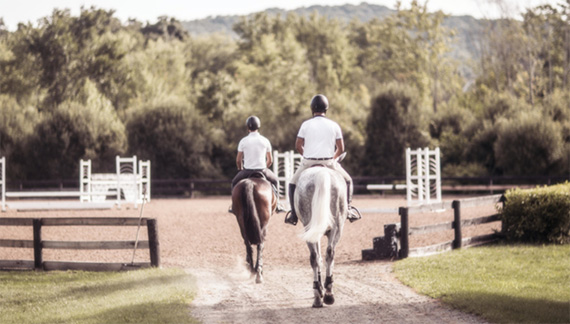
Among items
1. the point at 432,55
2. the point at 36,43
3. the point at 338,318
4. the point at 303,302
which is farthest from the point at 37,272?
the point at 432,55

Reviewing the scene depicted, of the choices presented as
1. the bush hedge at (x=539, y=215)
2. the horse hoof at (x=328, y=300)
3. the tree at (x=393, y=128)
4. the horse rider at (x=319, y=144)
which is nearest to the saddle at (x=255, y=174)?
the horse rider at (x=319, y=144)

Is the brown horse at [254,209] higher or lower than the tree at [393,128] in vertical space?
lower

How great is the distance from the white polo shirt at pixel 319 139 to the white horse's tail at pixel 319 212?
1.93 ft

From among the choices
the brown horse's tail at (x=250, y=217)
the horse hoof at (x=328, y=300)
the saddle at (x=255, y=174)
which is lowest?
the horse hoof at (x=328, y=300)

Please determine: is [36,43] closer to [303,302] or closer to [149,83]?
[149,83]

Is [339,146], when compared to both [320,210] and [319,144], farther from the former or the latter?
[320,210]

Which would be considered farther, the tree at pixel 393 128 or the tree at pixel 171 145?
the tree at pixel 171 145

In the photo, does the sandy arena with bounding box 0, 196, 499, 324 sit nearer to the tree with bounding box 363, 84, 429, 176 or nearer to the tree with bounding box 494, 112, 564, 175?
the tree with bounding box 494, 112, 564, 175

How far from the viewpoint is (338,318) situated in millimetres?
8609

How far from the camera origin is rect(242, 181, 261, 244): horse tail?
37.8ft

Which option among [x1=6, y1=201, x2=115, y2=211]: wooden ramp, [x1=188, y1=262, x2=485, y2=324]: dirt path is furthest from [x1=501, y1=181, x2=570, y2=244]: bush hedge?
[x1=6, y1=201, x2=115, y2=211]: wooden ramp

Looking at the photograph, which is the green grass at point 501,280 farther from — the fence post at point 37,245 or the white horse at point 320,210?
the fence post at point 37,245

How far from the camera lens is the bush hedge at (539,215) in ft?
51.6

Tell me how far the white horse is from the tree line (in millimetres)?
30118
